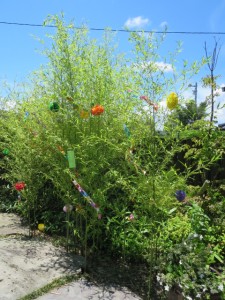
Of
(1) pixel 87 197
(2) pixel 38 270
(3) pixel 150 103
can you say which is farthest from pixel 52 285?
(3) pixel 150 103

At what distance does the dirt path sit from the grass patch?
0.13 feet

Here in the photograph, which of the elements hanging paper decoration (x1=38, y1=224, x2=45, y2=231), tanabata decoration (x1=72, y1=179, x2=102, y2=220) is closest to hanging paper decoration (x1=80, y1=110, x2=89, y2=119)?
tanabata decoration (x1=72, y1=179, x2=102, y2=220)

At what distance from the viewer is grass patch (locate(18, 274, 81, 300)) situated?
2707mm

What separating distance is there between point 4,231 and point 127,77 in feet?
8.29

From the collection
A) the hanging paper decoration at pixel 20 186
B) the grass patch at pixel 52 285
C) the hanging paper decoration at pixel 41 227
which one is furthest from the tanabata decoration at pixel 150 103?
the hanging paper decoration at pixel 41 227

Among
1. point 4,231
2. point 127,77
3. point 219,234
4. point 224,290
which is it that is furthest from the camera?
point 4,231

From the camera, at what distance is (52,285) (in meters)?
2.92

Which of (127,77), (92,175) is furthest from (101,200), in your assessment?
(127,77)

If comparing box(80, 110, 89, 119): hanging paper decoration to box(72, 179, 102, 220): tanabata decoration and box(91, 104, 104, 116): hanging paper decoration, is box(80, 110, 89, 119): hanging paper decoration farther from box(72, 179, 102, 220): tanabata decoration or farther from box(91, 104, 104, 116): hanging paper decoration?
box(72, 179, 102, 220): tanabata decoration

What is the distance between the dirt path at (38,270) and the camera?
2777 mm

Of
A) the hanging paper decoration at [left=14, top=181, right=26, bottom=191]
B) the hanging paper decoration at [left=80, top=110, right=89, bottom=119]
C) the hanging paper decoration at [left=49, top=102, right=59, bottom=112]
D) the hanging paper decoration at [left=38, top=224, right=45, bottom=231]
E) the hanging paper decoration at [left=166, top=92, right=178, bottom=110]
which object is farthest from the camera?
the hanging paper decoration at [left=38, top=224, right=45, bottom=231]

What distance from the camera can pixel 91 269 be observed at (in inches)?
129

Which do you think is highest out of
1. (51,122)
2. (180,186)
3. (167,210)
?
(51,122)

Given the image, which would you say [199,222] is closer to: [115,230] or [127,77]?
[115,230]
